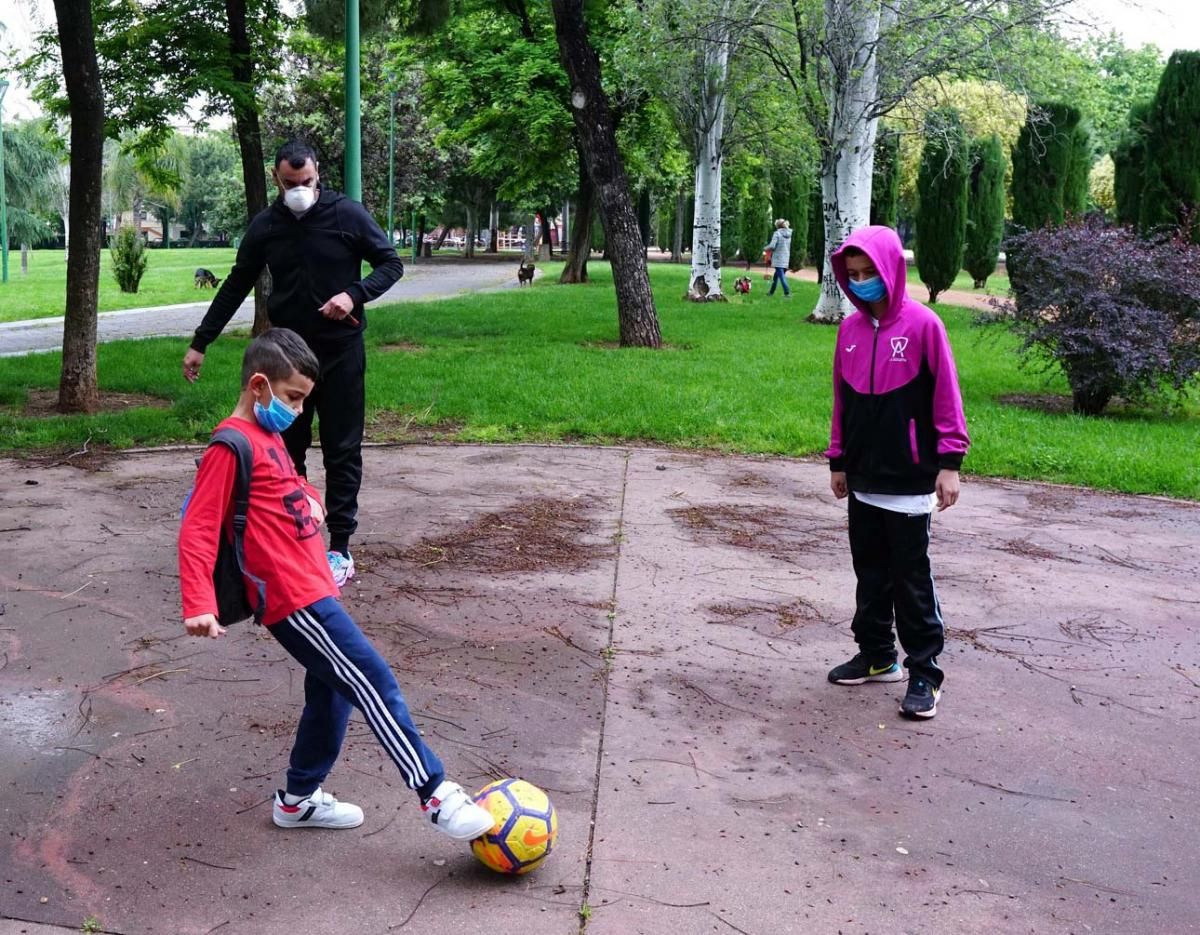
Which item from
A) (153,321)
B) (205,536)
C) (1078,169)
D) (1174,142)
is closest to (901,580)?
(205,536)

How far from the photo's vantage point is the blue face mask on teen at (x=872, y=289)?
4.44 metres

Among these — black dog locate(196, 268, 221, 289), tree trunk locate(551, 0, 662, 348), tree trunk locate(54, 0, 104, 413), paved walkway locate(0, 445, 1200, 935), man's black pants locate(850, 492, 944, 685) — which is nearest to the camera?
paved walkway locate(0, 445, 1200, 935)

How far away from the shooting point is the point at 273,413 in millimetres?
3318

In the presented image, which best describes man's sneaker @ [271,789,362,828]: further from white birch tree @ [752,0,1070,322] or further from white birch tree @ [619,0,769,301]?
white birch tree @ [619,0,769,301]

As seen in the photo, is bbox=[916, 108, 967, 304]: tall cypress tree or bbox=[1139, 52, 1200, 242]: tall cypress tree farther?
bbox=[916, 108, 967, 304]: tall cypress tree

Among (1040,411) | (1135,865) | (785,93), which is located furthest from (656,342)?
(1135,865)

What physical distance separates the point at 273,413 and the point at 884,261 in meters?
2.30

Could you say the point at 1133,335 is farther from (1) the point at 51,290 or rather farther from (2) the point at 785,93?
(1) the point at 51,290

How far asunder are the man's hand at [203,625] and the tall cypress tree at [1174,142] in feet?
71.8

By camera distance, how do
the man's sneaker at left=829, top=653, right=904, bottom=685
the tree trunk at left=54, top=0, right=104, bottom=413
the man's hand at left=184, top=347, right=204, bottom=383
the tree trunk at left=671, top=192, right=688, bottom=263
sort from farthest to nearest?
the tree trunk at left=671, top=192, right=688, bottom=263, the tree trunk at left=54, top=0, right=104, bottom=413, the man's hand at left=184, top=347, right=204, bottom=383, the man's sneaker at left=829, top=653, right=904, bottom=685

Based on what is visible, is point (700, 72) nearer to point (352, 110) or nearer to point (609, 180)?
point (609, 180)

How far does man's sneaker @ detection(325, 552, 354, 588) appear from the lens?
19.0ft

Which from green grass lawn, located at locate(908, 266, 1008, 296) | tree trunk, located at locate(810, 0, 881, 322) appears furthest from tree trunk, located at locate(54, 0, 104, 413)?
green grass lawn, located at locate(908, 266, 1008, 296)

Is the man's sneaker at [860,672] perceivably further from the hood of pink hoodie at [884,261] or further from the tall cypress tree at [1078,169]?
the tall cypress tree at [1078,169]
